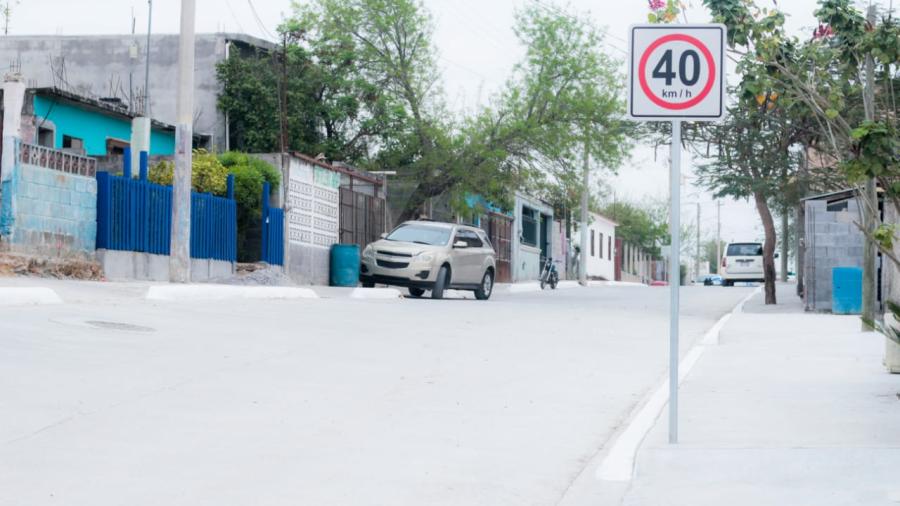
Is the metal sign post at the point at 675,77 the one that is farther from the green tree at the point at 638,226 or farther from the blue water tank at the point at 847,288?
the green tree at the point at 638,226

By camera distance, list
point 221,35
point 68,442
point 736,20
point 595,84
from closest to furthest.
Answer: point 68,442 → point 736,20 → point 595,84 → point 221,35

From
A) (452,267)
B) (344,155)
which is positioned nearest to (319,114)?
(344,155)

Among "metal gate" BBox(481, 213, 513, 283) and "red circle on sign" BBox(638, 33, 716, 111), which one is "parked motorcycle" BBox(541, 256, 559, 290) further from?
"red circle on sign" BBox(638, 33, 716, 111)

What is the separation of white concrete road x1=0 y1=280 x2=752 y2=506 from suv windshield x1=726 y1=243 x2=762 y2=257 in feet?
118

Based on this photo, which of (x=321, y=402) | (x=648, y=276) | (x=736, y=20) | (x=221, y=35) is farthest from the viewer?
(x=648, y=276)

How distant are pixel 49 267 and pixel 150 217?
3459 mm

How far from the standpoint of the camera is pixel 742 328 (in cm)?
1930

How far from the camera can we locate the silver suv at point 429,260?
87.3 feet

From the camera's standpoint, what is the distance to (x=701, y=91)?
7984mm

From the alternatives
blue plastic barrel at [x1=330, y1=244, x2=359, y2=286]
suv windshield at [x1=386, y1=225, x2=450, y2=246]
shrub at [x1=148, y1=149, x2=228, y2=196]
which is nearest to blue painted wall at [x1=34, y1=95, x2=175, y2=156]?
shrub at [x1=148, y1=149, x2=228, y2=196]

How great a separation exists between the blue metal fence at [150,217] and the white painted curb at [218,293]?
11.0 feet

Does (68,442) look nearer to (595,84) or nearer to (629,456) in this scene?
(629,456)

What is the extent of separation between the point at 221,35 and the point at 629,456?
3161 cm

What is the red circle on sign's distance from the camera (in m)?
7.98
